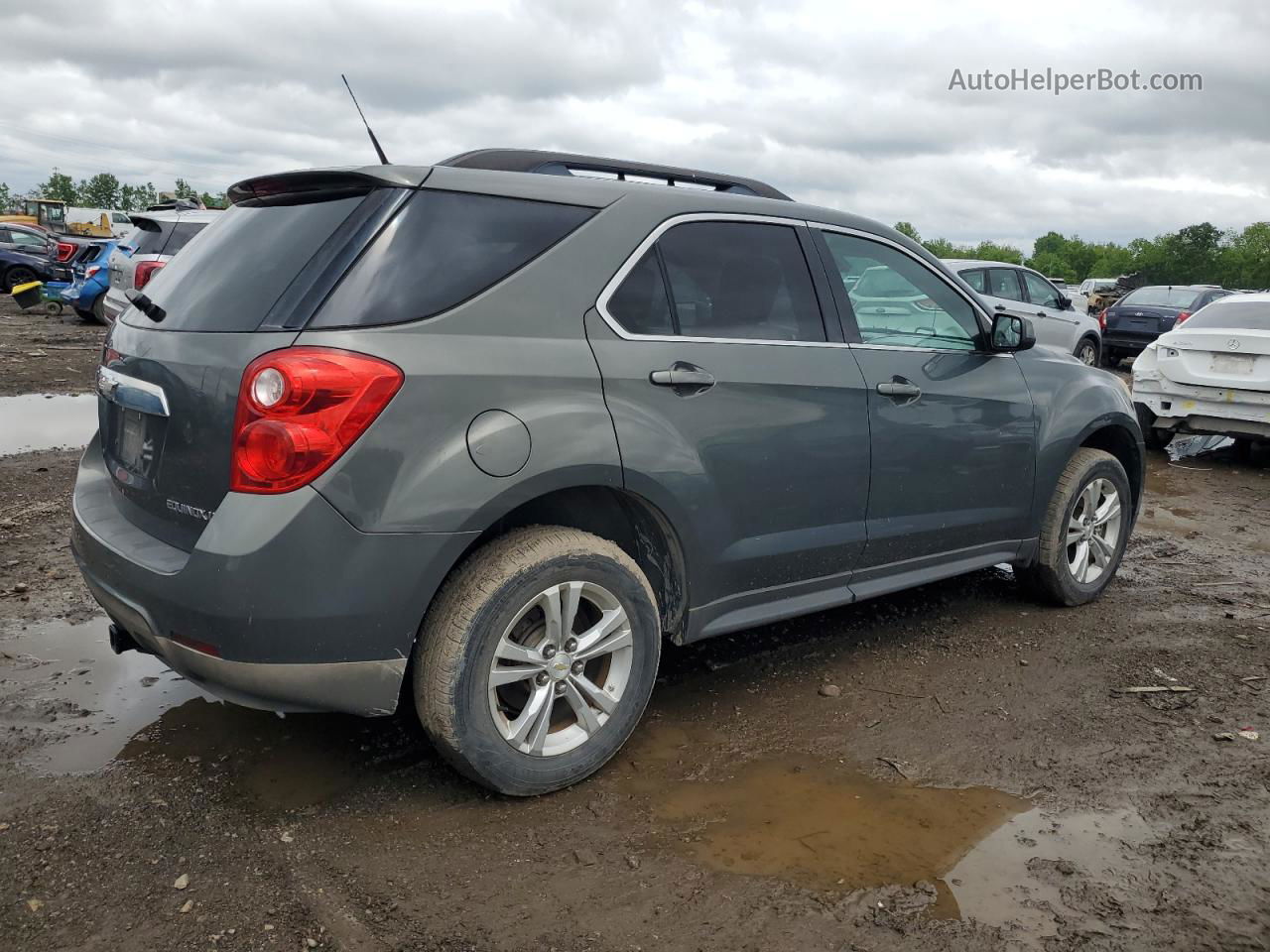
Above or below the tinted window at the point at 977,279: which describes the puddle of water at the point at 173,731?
below

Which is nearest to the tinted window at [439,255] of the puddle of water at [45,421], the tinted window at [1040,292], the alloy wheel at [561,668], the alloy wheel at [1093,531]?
the alloy wheel at [561,668]

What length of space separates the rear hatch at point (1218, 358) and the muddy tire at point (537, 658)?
7.50 metres

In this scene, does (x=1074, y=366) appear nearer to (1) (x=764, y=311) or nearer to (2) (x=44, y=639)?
(1) (x=764, y=311)

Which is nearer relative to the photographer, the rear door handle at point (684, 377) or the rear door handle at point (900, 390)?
the rear door handle at point (684, 377)

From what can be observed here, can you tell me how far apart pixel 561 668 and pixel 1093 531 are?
123 inches

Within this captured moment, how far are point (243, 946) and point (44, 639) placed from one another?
2263mm

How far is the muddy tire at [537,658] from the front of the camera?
9.44ft

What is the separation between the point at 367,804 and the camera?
3.06 m

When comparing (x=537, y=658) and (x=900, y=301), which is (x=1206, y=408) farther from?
(x=537, y=658)

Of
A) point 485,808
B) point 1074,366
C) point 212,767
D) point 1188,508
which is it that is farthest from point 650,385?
point 1188,508

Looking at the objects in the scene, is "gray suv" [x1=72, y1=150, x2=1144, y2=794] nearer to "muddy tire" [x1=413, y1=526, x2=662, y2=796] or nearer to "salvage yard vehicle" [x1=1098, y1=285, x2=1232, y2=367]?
"muddy tire" [x1=413, y1=526, x2=662, y2=796]

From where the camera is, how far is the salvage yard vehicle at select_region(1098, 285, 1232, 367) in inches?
711

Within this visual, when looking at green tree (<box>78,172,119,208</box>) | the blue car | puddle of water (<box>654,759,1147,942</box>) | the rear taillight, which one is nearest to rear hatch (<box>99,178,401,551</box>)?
puddle of water (<box>654,759,1147,942</box>)

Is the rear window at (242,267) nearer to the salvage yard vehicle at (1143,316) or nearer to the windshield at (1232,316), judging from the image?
the windshield at (1232,316)
